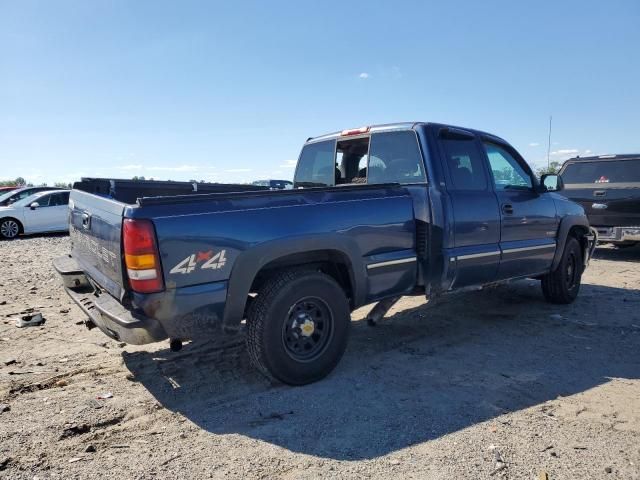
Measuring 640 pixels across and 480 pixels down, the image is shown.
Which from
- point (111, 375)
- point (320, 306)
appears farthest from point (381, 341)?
point (111, 375)

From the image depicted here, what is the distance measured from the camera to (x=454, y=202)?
4.58 meters

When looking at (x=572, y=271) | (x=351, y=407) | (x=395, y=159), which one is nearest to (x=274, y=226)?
(x=351, y=407)

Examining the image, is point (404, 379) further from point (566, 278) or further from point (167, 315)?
point (566, 278)

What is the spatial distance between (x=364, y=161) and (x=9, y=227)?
13.4m

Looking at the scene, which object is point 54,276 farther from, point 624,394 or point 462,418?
point 624,394

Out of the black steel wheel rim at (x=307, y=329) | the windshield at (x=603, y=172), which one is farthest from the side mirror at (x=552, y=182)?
the windshield at (x=603, y=172)

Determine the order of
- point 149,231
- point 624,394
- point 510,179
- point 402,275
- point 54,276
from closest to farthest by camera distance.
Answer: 1. point 149,231
2. point 624,394
3. point 402,275
4. point 510,179
5. point 54,276

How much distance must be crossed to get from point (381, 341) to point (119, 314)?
2.60 meters

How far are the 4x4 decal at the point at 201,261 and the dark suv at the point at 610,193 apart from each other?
889 centimetres

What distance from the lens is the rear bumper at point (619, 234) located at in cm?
947

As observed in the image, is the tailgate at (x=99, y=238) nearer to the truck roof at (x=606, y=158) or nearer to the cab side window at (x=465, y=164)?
the cab side window at (x=465, y=164)

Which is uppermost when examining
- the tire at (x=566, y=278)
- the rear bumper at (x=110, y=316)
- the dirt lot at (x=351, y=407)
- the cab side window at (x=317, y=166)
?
the cab side window at (x=317, y=166)

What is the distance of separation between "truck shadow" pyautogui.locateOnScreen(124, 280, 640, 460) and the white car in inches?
499

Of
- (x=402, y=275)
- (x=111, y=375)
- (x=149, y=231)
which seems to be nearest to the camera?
(x=149, y=231)
